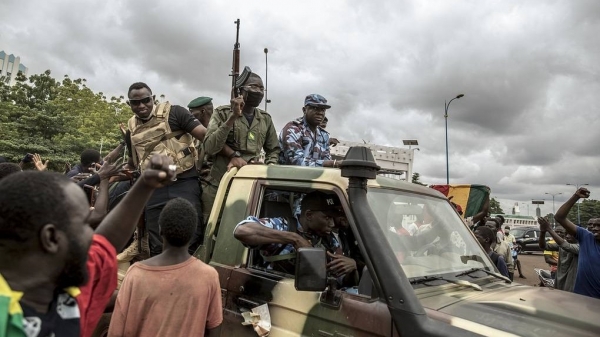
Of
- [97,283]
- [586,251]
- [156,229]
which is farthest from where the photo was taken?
[586,251]

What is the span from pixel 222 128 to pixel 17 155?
2317 cm

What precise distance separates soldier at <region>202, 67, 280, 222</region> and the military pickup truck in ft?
1.61

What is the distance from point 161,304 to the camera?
2096 mm

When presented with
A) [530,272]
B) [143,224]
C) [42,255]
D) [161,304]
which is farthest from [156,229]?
[530,272]

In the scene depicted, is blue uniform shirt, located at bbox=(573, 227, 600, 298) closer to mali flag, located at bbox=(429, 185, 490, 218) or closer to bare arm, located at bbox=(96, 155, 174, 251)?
mali flag, located at bbox=(429, 185, 490, 218)

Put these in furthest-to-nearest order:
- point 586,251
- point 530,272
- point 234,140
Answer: point 530,272 → point 586,251 → point 234,140

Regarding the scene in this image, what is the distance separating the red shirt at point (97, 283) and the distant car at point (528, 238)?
78.0ft

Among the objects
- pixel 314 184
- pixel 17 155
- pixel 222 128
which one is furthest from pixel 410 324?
pixel 17 155

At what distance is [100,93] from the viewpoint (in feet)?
95.2

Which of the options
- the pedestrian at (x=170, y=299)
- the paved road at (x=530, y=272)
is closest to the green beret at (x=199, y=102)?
the pedestrian at (x=170, y=299)

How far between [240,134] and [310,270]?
210 cm

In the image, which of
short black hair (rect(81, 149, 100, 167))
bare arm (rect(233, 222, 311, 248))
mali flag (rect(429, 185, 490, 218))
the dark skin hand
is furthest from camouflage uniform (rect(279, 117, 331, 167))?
mali flag (rect(429, 185, 490, 218))

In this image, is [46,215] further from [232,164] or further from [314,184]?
[232,164]

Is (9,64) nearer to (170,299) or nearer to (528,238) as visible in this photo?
(528,238)
